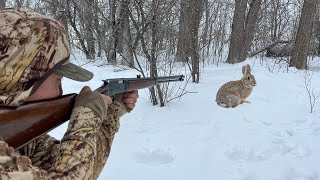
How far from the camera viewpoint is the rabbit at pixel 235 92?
5931 millimetres

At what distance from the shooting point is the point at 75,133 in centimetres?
138

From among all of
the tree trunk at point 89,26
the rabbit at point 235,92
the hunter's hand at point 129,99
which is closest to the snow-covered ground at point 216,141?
the rabbit at point 235,92

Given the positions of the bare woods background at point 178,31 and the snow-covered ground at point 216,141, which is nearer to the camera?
the snow-covered ground at point 216,141

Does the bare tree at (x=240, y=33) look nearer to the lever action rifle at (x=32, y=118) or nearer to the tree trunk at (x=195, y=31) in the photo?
the tree trunk at (x=195, y=31)

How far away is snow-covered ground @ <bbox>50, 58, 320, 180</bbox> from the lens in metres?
3.50

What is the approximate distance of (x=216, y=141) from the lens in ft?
13.8

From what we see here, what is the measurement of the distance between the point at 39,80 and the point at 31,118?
12 cm

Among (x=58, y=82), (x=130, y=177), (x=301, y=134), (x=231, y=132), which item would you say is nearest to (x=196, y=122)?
(x=231, y=132)

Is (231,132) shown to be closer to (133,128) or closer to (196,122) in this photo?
(196,122)

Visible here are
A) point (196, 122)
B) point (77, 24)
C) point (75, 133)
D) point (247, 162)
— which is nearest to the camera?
point (75, 133)

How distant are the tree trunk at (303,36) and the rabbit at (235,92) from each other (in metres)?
5.47

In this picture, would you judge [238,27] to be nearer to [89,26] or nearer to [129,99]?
[89,26]

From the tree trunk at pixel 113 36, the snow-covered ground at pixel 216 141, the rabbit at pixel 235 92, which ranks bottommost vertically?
the snow-covered ground at pixel 216 141

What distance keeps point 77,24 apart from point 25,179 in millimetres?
13666
